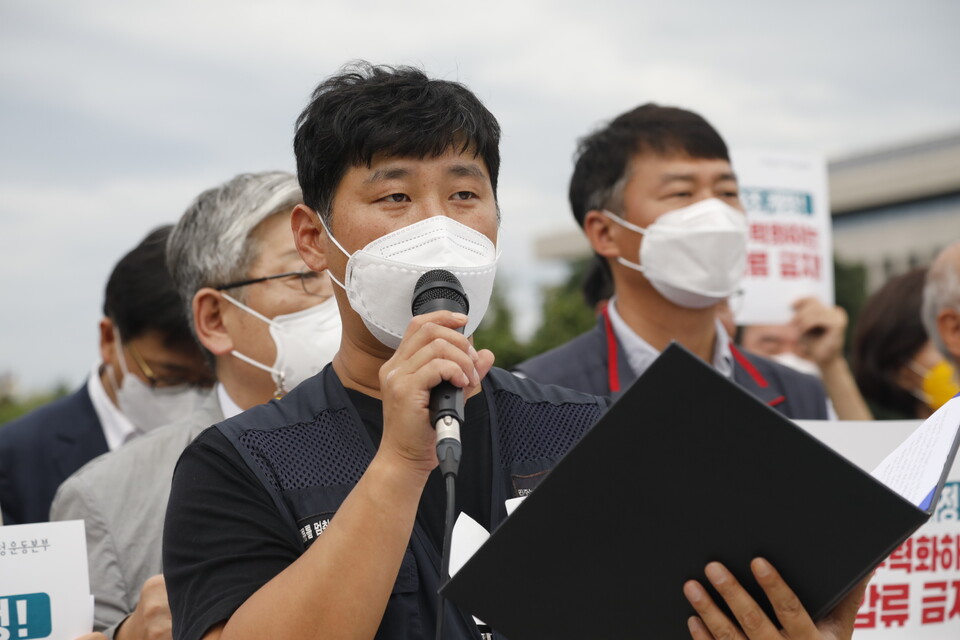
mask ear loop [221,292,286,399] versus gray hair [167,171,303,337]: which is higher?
gray hair [167,171,303,337]

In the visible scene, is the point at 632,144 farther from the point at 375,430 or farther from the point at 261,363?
the point at 375,430

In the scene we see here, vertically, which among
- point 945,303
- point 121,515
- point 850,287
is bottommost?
point 850,287

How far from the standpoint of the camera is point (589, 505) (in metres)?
1.94

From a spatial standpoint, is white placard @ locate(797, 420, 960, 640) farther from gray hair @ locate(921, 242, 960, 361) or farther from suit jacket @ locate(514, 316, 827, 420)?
gray hair @ locate(921, 242, 960, 361)

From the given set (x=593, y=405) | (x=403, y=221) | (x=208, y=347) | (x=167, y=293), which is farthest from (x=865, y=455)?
(x=167, y=293)

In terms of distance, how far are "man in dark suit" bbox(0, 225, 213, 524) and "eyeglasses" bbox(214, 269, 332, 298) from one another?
106 cm

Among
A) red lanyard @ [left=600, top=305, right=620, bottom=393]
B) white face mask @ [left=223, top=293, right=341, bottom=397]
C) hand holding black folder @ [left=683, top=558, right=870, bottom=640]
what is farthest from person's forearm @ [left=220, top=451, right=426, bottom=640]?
red lanyard @ [left=600, top=305, right=620, bottom=393]

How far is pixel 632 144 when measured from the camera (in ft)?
16.4

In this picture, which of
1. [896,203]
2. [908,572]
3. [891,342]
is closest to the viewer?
[908,572]

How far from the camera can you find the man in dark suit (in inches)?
188

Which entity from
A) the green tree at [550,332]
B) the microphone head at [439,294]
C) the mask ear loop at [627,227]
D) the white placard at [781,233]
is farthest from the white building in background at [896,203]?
the microphone head at [439,294]

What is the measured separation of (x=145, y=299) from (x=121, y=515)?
1.59 metres

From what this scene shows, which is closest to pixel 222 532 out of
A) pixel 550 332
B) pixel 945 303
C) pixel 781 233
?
pixel 945 303

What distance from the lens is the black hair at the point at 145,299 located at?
491 centimetres
